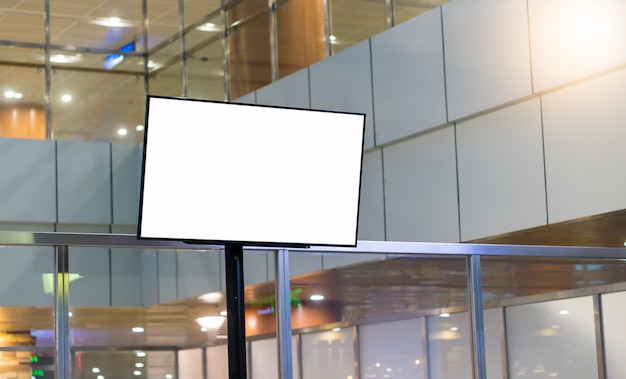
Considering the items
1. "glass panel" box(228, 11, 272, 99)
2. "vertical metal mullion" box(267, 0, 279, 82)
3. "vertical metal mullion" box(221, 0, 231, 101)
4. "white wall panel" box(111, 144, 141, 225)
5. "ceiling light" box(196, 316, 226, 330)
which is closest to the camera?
"ceiling light" box(196, 316, 226, 330)

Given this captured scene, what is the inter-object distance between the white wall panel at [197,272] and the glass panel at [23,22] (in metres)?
16.0

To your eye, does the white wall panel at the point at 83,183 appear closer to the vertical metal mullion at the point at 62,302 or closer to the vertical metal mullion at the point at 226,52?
the vertical metal mullion at the point at 226,52

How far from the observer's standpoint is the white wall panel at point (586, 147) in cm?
1191

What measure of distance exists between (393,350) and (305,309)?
75 cm

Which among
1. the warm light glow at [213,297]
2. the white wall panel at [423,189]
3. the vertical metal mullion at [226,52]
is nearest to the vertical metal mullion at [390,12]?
the white wall panel at [423,189]

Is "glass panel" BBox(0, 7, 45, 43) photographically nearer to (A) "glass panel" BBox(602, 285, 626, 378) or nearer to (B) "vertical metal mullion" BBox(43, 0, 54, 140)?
(B) "vertical metal mullion" BBox(43, 0, 54, 140)

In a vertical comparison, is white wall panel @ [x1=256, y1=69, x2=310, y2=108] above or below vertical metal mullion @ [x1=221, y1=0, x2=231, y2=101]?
below

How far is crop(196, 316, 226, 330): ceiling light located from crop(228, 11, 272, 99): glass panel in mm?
12463

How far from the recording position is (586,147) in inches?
485

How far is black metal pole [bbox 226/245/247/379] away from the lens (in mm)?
5375

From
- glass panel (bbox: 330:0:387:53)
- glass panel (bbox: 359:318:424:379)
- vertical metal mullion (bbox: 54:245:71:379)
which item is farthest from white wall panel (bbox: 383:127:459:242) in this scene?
vertical metal mullion (bbox: 54:245:71:379)

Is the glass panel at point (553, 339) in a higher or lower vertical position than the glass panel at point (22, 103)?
lower

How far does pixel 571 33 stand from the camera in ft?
41.1

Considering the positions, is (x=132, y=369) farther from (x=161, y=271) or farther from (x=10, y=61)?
(x=10, y=61)
